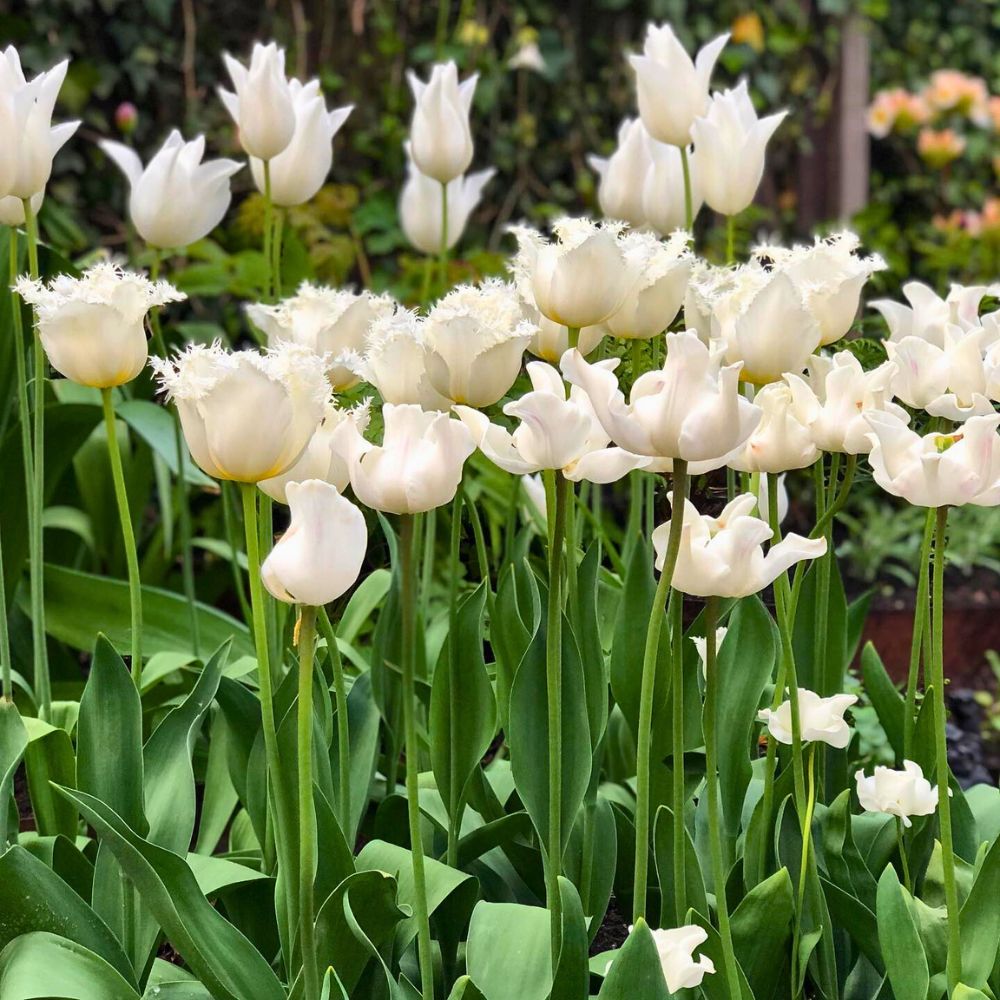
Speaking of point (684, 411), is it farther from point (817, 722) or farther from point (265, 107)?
point (265, 107)

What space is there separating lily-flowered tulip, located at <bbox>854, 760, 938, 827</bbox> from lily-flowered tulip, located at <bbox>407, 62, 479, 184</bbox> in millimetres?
1023

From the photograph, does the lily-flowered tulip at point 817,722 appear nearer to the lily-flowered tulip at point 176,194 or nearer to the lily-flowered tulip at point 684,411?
the lily-flowered tulip at point 684,411

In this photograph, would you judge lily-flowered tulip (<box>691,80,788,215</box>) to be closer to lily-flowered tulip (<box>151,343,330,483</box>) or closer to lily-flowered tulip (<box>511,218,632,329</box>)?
lily-flowered tulip (<box>511,218,632,329</box>)

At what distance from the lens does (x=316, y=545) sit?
2.64 feet

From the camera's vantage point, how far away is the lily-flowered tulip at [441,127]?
1695 millimetres

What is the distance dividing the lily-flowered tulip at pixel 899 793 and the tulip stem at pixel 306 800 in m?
0.43

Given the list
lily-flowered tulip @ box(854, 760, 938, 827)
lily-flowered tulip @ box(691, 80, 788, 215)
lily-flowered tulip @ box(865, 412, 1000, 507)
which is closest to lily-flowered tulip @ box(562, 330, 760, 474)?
lily-flowered tulip @ box(865, 412, 1000, 507)

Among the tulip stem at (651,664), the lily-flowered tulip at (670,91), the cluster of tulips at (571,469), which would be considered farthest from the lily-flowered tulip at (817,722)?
the lily-flowered tulip at (670,91)

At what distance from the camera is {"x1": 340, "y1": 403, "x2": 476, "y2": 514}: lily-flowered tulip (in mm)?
841

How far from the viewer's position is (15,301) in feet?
4.13

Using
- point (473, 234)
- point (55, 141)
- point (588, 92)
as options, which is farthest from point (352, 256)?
point (55, 141)

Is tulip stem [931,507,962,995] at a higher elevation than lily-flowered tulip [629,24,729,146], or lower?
lower

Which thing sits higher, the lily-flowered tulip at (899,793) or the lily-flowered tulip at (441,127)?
the lily-flowered tulip at (441,127)

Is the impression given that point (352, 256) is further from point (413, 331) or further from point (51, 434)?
point (413, 331)
